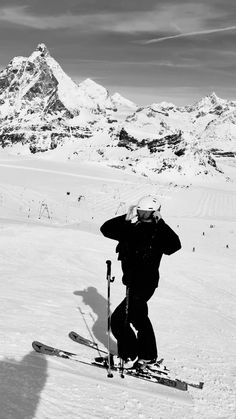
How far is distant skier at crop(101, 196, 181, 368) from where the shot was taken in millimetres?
5641

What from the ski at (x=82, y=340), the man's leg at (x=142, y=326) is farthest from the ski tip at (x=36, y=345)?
the man's leg at (x=142, y=326)

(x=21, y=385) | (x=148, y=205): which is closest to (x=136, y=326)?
(x=148, y=205)

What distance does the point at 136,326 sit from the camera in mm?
5969

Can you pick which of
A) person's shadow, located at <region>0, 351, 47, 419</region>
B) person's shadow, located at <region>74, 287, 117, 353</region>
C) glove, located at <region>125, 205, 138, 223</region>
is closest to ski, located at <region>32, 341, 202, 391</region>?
person's shadow, located at <region>0, 351, 47, 419</region>

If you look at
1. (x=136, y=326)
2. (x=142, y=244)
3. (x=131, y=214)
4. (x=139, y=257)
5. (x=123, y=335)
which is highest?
(x=131, y=214)

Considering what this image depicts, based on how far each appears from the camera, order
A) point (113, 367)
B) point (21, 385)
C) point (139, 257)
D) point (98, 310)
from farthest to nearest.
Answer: point (98, 310) → point (113, 367) → point (139, 257) → point (21, 385)

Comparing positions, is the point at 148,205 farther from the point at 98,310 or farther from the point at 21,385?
the point at 98,310

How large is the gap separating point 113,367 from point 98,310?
3049 mm

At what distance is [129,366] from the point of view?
607cm

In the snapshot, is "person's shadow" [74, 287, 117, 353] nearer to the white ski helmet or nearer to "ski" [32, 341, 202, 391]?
"ski" [32, 341, 202, 391]

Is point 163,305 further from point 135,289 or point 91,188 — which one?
point 91,188

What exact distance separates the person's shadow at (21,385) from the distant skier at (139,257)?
1109 mm

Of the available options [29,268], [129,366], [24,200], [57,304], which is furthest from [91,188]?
[129,366]

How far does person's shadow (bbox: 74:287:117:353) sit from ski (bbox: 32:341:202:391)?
1015 millimetres
